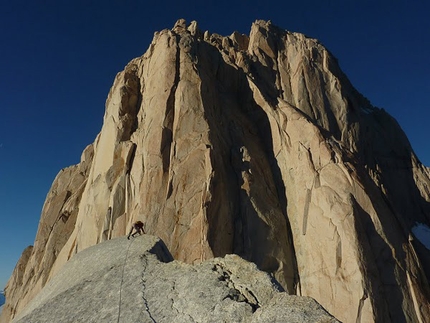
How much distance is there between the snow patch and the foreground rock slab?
153 ft

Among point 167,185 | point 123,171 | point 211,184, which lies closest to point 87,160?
point 123,171

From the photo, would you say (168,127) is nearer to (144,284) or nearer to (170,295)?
(144,284)

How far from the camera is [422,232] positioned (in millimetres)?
50875

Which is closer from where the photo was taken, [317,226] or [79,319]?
[79,319]

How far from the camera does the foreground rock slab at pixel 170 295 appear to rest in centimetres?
787

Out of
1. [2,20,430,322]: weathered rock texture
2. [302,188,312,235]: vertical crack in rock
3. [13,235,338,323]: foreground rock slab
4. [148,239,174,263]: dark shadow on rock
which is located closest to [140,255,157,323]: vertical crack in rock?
[13,235,338,323]: foreground rock slab

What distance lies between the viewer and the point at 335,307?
1112 inches

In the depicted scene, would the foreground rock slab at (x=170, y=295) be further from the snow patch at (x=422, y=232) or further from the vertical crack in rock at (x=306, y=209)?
the snow patch at (x=422, y=232)

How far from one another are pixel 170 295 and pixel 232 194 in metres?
24.1

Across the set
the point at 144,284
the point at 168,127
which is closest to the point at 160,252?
the point at 144,284

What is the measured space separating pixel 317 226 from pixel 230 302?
24794mm

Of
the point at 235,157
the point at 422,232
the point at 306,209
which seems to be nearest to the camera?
the point at 306,209

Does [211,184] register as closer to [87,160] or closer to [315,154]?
[315,154]

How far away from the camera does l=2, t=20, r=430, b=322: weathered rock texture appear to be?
96.4 feet
